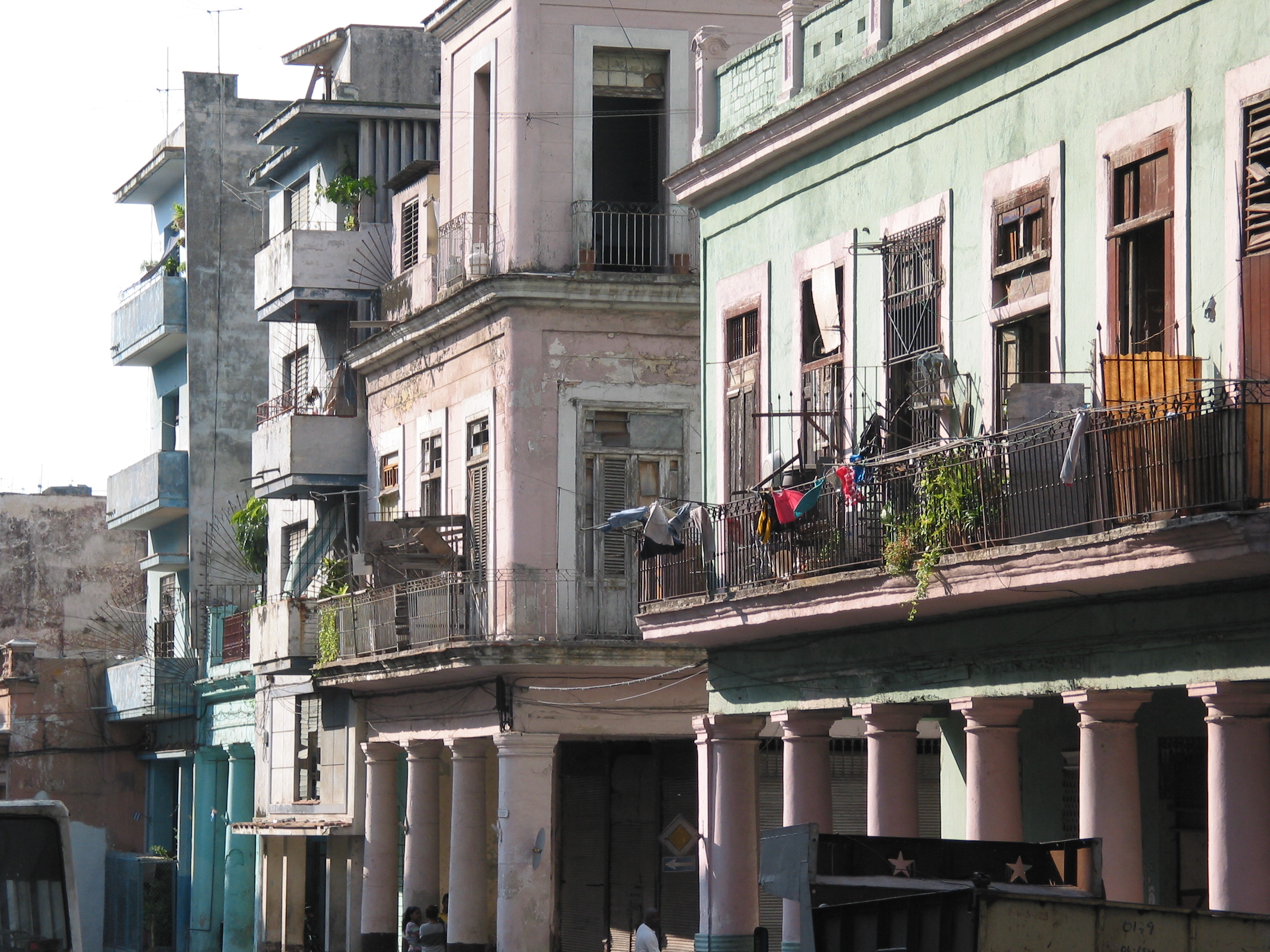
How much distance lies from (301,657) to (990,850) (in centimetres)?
1676

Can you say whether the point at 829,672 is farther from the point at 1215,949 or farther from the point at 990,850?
the point at 1215,949

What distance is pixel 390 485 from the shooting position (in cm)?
2792

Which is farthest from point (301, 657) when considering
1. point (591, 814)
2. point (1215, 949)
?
point (1215, 949)

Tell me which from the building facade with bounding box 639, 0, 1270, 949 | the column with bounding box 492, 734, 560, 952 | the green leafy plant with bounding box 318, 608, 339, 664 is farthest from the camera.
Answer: the green leafy plant with bounding box 318, 608, 339, 664

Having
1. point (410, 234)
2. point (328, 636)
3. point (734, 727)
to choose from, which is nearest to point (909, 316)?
point (734, 727)

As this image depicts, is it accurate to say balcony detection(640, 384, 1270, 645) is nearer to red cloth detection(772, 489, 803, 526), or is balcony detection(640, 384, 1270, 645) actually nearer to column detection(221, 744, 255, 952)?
red cloth detection(772, 489, 803, 526)

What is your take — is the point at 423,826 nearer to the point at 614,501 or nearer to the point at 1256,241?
the point at 614,501

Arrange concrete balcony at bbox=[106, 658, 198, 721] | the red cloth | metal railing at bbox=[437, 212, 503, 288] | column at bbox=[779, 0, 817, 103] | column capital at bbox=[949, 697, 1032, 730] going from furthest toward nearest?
1. concrete balcony at bbox=[106, 658, 198, 721]
2. metal railing at bbox=[437, 212, 503, 288]
3. column at bbox=[779, 0, 817, 103]
4. the red cloth
5. column capital at bbox=[949, 697, 1032, 730]

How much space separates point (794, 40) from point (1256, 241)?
637 centimetres

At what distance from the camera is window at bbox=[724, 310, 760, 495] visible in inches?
774

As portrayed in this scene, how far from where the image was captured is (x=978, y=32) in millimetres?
15945

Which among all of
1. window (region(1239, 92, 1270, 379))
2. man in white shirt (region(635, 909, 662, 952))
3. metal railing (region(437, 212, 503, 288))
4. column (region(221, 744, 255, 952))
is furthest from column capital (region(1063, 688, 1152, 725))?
column (region(221, 744, 255, 952))

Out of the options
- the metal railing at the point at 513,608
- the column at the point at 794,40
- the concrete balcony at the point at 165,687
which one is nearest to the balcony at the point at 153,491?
the concrete balcony at the point at 165,687

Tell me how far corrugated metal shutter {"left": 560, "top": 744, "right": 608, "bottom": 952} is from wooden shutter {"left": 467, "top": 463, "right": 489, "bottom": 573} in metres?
3.30
